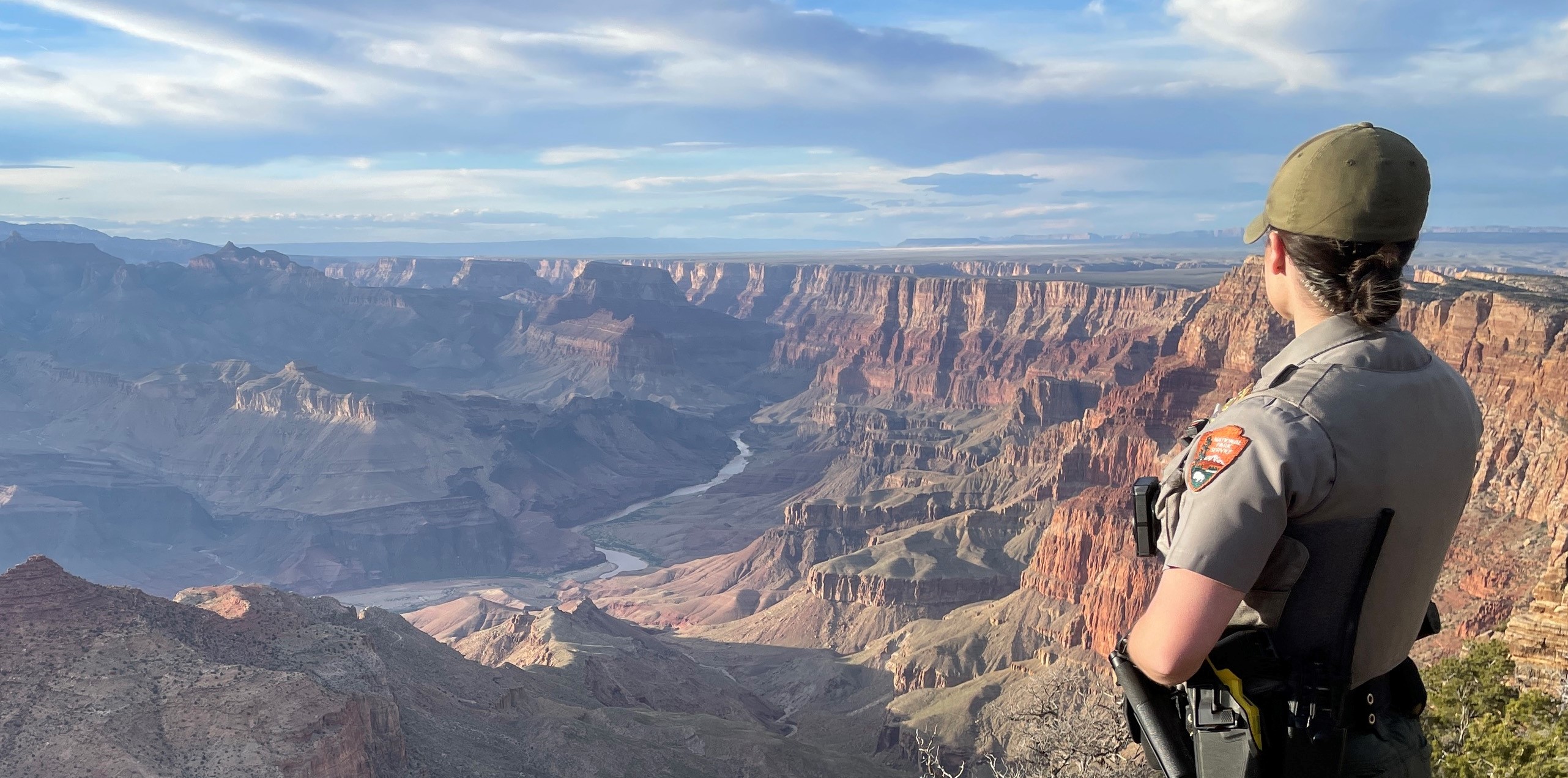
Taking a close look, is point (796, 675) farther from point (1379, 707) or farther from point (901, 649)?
point (1379, 707)

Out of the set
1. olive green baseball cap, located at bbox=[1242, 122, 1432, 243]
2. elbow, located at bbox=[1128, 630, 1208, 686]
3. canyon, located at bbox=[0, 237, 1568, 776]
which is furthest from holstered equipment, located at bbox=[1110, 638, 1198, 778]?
canyon, located at bbox=[0, 237, 1568, 776]

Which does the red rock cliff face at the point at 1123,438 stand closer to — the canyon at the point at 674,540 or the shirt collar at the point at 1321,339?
the canyon at the point at 674,540

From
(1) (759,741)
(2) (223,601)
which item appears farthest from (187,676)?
(1) (759,741)

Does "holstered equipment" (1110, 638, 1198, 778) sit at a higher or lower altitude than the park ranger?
lower

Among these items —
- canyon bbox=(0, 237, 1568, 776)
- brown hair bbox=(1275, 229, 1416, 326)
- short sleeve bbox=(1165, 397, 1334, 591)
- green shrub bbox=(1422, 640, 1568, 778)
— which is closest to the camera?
short sleeve bbox=(1165, 397, 1334, 591)

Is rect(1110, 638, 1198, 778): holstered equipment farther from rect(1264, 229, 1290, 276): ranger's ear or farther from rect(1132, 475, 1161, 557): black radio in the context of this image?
rect(1264, 229, 1290, 276): ranger's ear

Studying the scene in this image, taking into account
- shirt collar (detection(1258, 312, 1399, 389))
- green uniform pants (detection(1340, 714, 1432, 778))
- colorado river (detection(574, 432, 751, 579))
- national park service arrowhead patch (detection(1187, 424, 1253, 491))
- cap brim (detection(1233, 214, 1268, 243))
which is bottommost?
colorado river (detection(574, 432, 751, 579))
